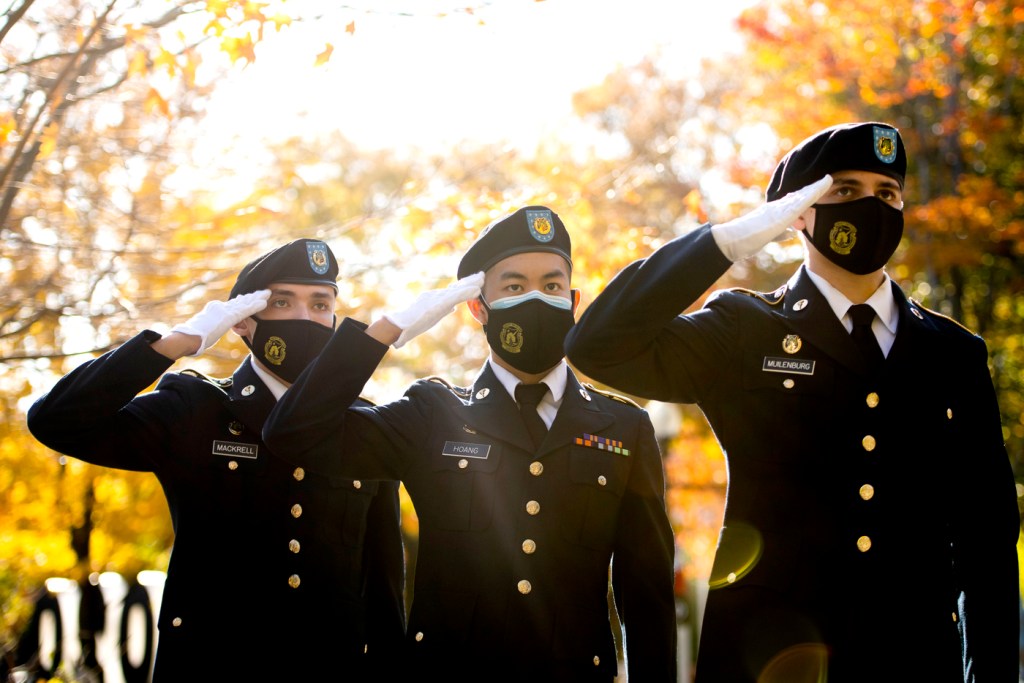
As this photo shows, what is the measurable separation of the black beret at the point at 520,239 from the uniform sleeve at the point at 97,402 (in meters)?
1.23

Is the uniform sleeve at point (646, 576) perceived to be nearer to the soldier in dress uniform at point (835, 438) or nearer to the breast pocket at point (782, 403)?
the soldier in dress uniform at point (835, 438)

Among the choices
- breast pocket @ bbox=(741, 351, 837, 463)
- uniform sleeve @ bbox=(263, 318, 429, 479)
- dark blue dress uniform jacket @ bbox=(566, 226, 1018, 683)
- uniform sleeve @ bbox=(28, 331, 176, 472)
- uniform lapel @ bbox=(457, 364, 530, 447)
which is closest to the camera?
dark blue dress uniform jacket @ bbox=(566, 226, 1018, 683)

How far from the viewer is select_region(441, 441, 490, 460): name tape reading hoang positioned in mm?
3885

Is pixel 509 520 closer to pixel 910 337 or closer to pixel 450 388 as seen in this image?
pixel 450 388

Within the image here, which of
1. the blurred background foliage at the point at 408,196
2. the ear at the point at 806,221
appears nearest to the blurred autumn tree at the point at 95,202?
the blurred background foliage at the point at 408,196

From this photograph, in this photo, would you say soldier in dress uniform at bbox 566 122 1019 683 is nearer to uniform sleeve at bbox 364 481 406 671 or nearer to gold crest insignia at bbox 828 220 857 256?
gold crest insignia at bbox 828 220 857 256

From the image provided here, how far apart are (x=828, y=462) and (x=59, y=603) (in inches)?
335

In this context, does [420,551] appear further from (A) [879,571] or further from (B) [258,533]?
(A) [879,571]

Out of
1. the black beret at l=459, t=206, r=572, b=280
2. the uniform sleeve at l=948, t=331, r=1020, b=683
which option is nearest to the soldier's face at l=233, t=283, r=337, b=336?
the black beret at l=459, t=206, r=572, b=280

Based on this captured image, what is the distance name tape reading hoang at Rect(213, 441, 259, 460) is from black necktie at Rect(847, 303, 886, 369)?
2444 mm

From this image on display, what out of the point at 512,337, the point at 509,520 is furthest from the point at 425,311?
the point at 509,520

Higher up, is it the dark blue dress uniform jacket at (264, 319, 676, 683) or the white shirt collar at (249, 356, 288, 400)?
the white shirt collar at (249, 356, 288, 400)

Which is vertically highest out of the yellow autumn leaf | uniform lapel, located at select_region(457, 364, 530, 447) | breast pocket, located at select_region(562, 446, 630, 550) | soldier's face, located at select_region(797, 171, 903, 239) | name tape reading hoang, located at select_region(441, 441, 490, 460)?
the yellow autumn leaf

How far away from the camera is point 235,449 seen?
15.5 ft
